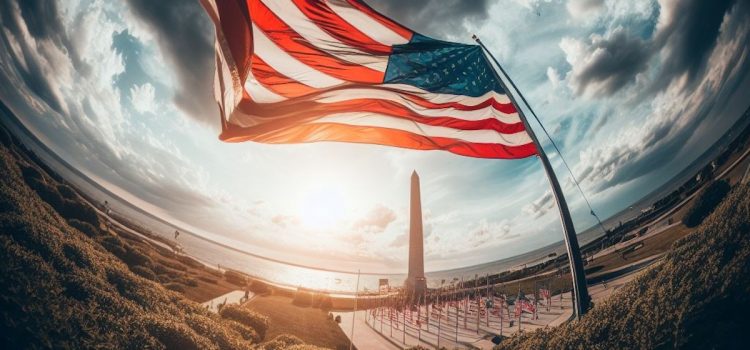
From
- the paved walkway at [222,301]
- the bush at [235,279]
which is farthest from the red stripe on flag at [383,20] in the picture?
the bush at [235,279]

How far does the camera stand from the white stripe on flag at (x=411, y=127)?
6.08 m

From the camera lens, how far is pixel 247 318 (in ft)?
31.8

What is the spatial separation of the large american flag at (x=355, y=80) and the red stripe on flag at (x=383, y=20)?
2 centimetres

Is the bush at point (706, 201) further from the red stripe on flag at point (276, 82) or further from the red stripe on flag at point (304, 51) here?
the red stripe on flag at point (276, 82)

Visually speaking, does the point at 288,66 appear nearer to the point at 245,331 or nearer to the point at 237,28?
the point at 237,28

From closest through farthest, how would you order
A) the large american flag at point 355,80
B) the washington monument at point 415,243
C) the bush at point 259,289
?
the large american flag at point 355,80 → the bush at point 259,289 → the washington monument at point 415,243

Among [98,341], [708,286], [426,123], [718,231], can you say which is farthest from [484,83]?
[98,341]

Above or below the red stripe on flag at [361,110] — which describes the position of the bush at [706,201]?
below

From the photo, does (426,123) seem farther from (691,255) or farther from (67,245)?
(67,245)

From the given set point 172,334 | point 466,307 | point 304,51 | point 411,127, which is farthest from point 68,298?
point 466,307

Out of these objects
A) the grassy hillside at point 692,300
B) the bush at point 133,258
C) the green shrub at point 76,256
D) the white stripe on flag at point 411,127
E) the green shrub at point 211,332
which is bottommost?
the bush at point 133,258

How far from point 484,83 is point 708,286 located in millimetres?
4241

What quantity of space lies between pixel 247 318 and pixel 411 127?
831 cm

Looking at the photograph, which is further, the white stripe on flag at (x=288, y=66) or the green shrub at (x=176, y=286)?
the green shrub at (x=176, y=286)
